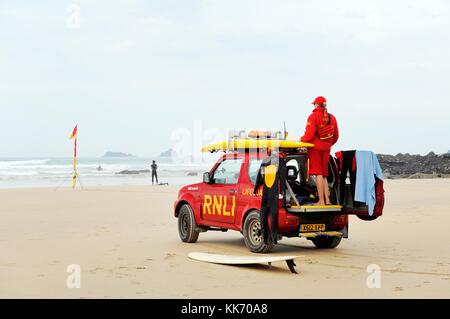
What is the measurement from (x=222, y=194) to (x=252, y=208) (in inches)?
40.6

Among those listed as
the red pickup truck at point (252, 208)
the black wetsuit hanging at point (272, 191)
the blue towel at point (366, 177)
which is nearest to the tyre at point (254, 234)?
the red pickup truck at point (252, 208)

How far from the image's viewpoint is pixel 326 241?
39.8 feet

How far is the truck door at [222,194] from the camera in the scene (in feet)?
38.4

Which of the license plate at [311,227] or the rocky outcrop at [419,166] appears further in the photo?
the rocky outcrop at [419,166]

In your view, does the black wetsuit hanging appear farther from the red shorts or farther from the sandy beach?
the red shorts

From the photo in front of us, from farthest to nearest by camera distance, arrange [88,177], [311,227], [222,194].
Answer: [88,177] → [222,194] → [311,227]

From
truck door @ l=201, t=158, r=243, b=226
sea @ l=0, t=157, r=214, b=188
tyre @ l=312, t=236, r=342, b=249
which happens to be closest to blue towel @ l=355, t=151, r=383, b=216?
tyre @ l=312, t=236, r=342, b=249

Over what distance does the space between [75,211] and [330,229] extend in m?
10.2

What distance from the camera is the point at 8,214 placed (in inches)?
734

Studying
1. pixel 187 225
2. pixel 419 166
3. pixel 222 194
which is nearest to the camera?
pixel 222 194

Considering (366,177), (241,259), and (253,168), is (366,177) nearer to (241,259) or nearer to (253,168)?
(253,168)

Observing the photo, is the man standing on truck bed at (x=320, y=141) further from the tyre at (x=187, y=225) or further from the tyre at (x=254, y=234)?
the tyre at (x=187, y=225)

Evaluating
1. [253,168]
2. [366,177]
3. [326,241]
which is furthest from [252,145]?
[326,241]

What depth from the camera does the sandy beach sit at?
26.5 ft
